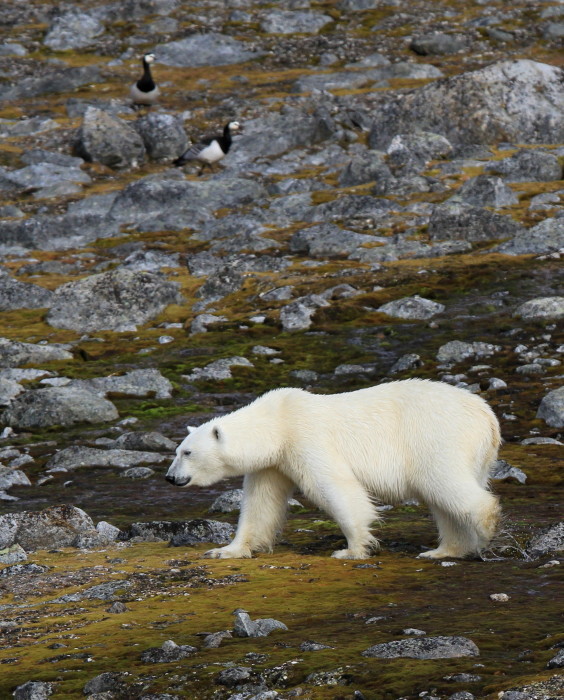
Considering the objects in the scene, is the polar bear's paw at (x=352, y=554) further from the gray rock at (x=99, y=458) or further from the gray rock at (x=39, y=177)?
the gray rock at (x=39, y=177)

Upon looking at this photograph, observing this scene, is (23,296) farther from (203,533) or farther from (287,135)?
(287,135)

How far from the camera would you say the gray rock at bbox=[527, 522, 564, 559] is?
27.4 ft

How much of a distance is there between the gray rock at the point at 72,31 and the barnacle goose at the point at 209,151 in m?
22.6

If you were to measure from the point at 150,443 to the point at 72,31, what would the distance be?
52896 mm

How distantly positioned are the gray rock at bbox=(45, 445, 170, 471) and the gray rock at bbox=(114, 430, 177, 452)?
22cm

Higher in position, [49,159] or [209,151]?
[209,151]

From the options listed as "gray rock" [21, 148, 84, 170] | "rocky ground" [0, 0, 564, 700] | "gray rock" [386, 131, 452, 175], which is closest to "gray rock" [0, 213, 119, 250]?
"rocky ground" [0, 0, 564, 700]

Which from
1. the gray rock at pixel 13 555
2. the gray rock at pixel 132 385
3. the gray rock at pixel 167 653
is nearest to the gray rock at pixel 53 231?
the gray rock at pixel 132 385

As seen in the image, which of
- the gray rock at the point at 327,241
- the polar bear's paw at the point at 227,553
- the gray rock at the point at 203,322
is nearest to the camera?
the polar bear's paw at the point at 227,553

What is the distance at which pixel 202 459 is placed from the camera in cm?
955

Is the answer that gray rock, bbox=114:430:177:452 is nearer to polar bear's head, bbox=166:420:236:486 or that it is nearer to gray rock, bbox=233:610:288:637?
polar bear's head, bbox=166:420:236:486

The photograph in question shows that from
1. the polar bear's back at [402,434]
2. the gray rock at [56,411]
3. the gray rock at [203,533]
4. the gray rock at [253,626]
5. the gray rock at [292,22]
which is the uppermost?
the gray rock at [253,626]


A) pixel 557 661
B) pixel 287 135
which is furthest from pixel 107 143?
pixel 557 661

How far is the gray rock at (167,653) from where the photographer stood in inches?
231
